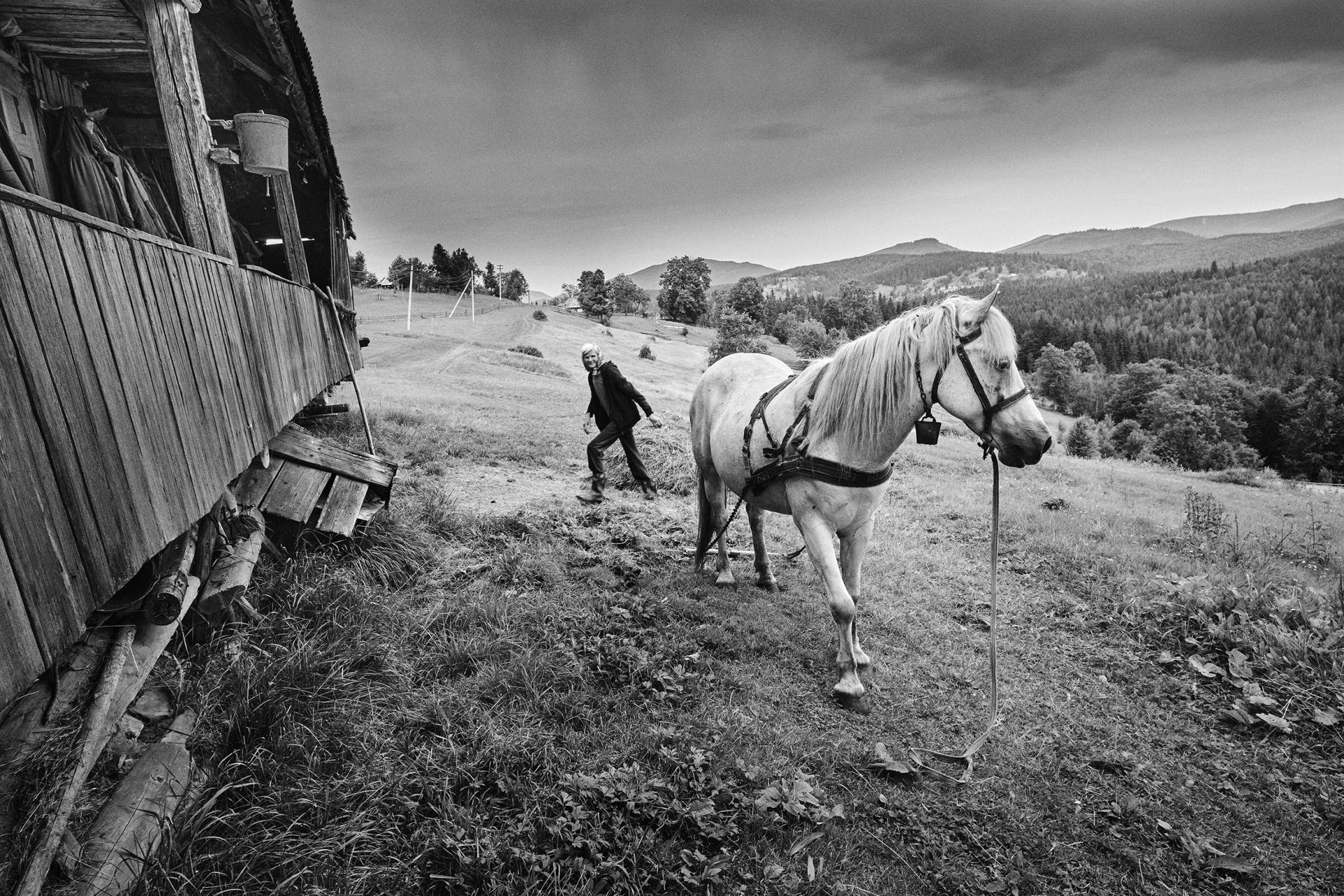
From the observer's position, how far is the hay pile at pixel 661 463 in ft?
29.7

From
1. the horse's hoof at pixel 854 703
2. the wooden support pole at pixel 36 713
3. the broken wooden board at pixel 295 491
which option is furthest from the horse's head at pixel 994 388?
the broken wooden board at pixel 295 491

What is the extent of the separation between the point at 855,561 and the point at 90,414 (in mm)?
4246

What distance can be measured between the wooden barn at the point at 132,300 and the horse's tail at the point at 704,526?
291 cm

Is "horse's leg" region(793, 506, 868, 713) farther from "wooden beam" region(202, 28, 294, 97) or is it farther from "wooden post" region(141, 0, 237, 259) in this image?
"wooden beam" region(202, 28, 294, 97)

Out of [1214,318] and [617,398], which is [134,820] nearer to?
[617,398]

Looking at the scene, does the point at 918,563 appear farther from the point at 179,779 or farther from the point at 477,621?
the point at 179,779

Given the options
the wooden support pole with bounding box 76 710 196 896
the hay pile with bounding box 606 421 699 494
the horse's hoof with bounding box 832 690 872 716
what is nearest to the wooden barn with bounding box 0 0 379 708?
the wooden support pole with bounding box 76 710 196 896

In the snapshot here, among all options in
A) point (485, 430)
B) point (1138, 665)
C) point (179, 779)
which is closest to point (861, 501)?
point (1138, 665)

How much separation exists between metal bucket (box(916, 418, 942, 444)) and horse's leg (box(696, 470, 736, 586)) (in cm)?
222

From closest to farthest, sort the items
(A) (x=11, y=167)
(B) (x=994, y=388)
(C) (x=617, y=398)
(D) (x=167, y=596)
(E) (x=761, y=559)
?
(D) (x=167, y=596) → (A) (x=11, y=167) → (B) (x=994, y=388) → (E) (x=761, y=559) → (C) (x=617, y=398)

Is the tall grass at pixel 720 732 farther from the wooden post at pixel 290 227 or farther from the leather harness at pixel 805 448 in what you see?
the wooden post at pixel 290 227

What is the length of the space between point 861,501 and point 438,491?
472 centimetres

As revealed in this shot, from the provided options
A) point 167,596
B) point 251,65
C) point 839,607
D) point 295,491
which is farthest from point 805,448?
point 251,65

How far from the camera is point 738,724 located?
3.53 metres
